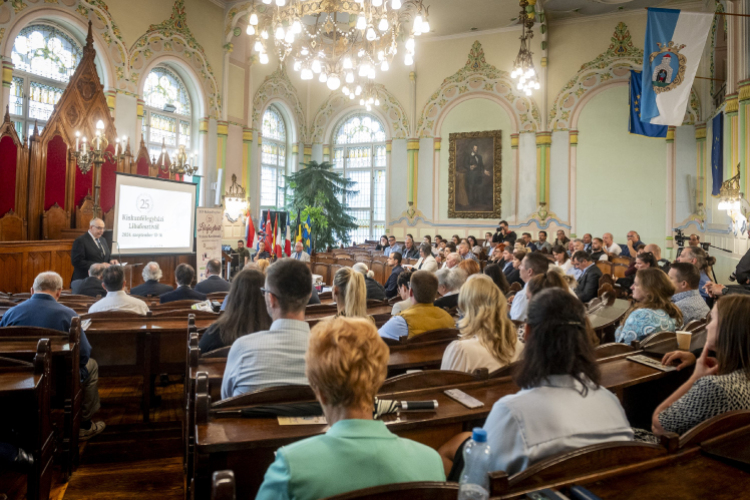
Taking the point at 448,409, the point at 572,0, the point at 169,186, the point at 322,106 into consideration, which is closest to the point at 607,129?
the point at 572,0

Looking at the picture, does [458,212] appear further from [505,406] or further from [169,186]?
[505,406]

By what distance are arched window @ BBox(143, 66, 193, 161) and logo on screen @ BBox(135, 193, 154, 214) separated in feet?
Answer: 10.9

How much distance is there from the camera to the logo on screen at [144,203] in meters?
8.00

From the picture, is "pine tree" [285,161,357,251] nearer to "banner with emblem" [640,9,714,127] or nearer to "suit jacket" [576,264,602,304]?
"banner with emblem" [640,9,714,127]

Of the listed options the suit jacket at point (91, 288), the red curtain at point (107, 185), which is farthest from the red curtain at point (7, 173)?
the suit jacket at point (91, 288)

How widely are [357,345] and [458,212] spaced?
43.3ft

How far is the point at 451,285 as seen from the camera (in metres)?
4.71

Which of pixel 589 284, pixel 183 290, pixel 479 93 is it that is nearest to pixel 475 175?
pixel 479 93

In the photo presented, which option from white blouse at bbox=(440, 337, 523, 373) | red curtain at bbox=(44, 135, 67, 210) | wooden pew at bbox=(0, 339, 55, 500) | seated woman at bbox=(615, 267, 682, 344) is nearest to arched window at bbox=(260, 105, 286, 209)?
red curtain at bbox=(44, 135, 67, 210)

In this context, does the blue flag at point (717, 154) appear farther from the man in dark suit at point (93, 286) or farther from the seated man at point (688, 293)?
the man in dark suit at point (93, 286)

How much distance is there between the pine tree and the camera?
13805 millimetres

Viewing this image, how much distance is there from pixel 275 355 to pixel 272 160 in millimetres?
13557

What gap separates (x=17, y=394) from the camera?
2129 mm

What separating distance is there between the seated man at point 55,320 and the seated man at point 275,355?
157 cm
